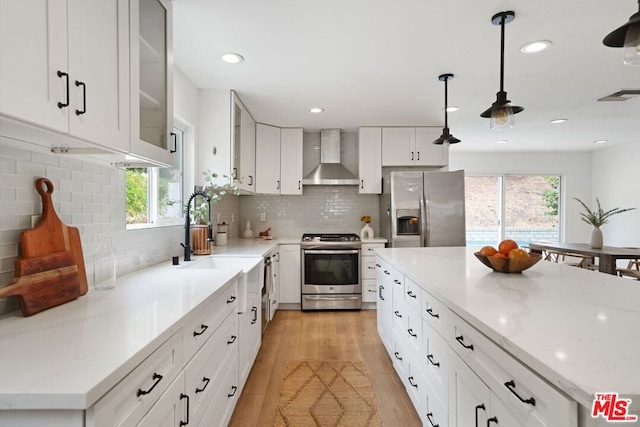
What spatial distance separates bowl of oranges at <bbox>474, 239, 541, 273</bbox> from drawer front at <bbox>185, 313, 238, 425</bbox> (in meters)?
1.48

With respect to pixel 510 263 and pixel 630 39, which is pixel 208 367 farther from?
pixel 630 39

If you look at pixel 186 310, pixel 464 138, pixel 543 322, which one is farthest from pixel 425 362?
pixel 464 138

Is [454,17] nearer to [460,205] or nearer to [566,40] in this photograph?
[566,40]

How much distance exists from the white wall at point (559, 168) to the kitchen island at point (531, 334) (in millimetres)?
4676

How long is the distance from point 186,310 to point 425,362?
128 centimetres

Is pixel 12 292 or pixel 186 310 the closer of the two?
pixel 12 292

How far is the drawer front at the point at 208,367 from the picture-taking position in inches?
50.5

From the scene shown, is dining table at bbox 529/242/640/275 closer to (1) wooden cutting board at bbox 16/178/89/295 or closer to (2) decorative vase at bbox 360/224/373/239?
(2) decorative vase at bbox 360/224/373/239

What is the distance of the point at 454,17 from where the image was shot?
192 cm

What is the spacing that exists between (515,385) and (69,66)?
1.63 m

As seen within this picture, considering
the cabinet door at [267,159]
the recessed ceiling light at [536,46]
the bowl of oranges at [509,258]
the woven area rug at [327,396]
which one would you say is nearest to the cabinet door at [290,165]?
the cabinet door at [267,159]

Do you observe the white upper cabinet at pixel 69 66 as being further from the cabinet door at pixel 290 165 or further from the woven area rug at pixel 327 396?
the cabinet door at pixel 290 165

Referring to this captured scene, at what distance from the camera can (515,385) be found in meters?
0.92

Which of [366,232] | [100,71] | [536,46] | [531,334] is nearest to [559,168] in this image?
[366,232]
